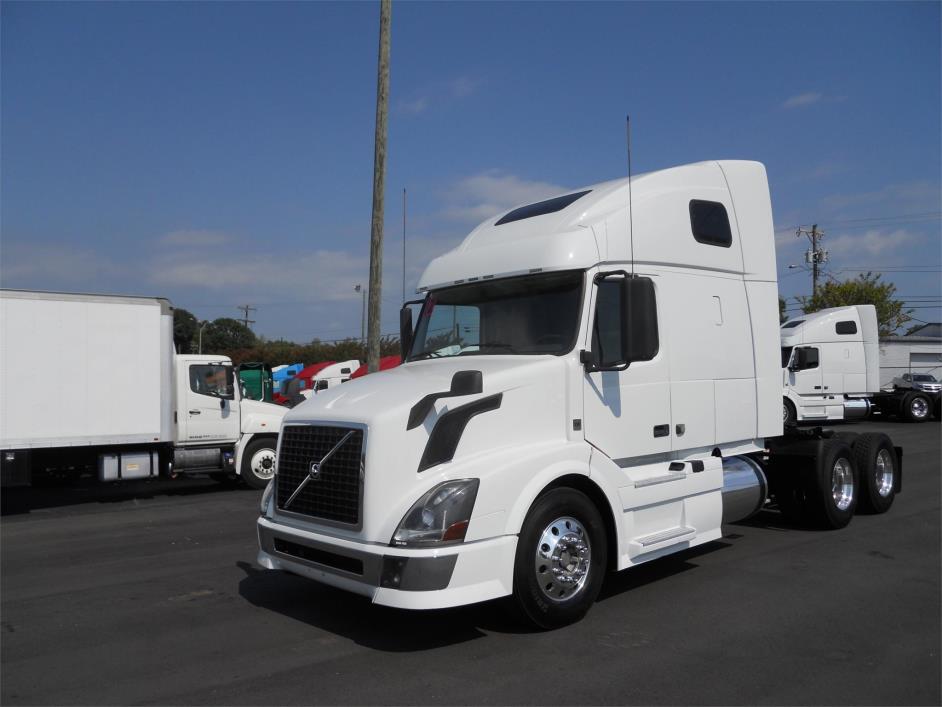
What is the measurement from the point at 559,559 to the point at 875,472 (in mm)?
6062

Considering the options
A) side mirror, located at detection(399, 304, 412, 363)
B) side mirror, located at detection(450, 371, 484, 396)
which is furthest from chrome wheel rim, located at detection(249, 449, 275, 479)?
side mirror, located at detection(450, 371, 484, 396)

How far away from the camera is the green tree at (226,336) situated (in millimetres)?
85500

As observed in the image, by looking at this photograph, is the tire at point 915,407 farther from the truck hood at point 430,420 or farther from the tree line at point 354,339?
the truck hood at point 430,420

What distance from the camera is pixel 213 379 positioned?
1438cm

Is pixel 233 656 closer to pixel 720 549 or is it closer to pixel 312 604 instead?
pixel 312 604

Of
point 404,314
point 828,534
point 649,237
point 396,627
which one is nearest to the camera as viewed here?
point 396,627

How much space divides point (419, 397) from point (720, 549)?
4.27 metres

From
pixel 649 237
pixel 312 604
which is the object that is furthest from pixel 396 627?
pixel 649 237

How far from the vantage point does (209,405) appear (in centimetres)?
1420

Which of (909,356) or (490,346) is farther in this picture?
(909,356)

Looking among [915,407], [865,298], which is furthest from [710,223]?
[865,298]

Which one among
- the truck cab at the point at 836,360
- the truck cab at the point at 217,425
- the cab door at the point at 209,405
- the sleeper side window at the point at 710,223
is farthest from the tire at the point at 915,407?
the sleeper side window at the point at 710,223

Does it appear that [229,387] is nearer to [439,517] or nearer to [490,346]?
[490,346]

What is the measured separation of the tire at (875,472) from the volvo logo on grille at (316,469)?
6.85m
